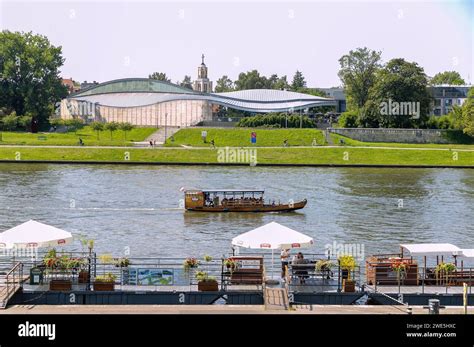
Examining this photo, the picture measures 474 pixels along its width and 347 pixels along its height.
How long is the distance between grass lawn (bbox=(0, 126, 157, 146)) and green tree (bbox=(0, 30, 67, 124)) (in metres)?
10.7

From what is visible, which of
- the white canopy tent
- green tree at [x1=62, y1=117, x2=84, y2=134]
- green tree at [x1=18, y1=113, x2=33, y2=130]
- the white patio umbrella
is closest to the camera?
the white canopy tent

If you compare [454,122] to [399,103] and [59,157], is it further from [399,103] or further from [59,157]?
[59,157]

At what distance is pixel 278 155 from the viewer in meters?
95.2

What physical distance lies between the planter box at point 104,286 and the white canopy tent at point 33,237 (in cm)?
217

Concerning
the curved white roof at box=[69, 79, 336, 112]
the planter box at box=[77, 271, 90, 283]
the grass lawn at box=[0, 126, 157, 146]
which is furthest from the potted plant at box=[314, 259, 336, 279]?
the curved white roof at box=[69, 79, 336, 112]

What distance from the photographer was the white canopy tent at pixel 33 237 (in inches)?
1032

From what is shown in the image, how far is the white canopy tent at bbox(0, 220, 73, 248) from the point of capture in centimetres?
2622

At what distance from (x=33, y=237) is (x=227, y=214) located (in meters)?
29.2

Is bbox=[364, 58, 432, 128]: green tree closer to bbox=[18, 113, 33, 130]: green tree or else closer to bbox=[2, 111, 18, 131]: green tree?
bbox=[18, 113, 33, 130]: green tree

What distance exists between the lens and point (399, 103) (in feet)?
394

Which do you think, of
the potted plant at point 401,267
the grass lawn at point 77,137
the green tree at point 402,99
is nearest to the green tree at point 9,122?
the grass lawn at point 77,137
